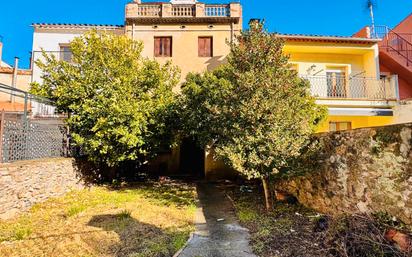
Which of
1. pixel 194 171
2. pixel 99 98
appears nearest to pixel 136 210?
pixel 99 98

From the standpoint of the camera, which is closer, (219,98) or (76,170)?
(219,98)

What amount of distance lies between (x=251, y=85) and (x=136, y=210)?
5.16 m

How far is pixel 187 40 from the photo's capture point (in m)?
17.2

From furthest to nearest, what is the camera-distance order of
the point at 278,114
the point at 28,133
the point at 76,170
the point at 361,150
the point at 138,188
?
1. the point at 138,188
2. the point at 76,170
3. the point at 28,133
4. the point at 278,114
5. the point at 361,150

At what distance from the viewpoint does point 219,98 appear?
8266mm

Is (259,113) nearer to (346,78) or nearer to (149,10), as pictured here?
(346,78)

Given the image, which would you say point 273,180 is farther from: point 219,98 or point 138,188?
point 138,188

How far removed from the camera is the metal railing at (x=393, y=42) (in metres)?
17.2

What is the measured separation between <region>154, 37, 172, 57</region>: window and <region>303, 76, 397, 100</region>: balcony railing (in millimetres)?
8938

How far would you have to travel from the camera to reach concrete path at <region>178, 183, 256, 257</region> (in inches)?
204

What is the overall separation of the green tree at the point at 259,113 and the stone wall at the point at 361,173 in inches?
32.4

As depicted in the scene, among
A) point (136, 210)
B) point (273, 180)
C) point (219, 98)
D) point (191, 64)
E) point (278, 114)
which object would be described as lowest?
point (136, 210)

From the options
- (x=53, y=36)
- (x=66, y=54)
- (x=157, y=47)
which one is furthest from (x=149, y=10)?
(x=53, y=36)

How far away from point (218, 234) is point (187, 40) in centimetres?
1398
